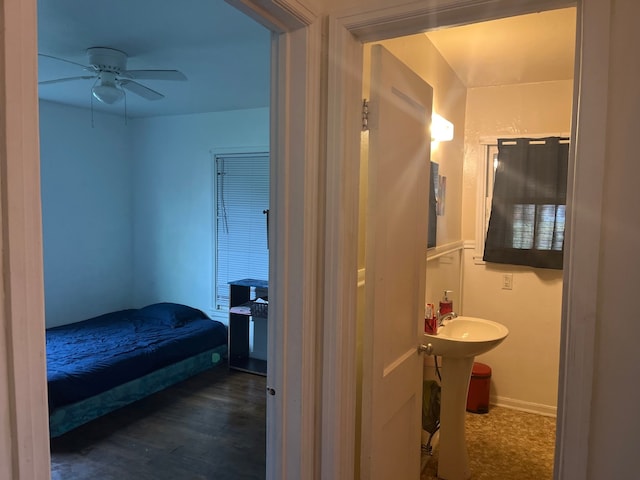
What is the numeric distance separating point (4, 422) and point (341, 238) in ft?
3.31

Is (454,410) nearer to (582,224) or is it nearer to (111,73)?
(582,224)

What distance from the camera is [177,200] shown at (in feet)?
16.7

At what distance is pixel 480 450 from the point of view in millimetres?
2982

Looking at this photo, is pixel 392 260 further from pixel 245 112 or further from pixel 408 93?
pixel 245 112

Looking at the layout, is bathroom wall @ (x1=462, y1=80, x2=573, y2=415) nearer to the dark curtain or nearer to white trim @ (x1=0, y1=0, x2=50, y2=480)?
the dark curtain

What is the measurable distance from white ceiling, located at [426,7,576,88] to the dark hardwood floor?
2742mm

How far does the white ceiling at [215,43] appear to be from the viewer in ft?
7.40

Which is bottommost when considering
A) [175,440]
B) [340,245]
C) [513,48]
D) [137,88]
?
[175,440]

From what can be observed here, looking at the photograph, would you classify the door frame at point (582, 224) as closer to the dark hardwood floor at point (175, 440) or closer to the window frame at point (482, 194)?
the dark hardwood floor at point (175, 440)

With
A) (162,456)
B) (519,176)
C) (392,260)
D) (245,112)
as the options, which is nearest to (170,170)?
(245,112)

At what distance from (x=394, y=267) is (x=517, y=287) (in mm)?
2199

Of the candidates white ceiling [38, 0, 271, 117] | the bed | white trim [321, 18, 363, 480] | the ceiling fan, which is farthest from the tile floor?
the ceiling fan

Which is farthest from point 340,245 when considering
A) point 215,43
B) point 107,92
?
point 107,92

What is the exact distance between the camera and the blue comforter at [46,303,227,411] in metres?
3.34
